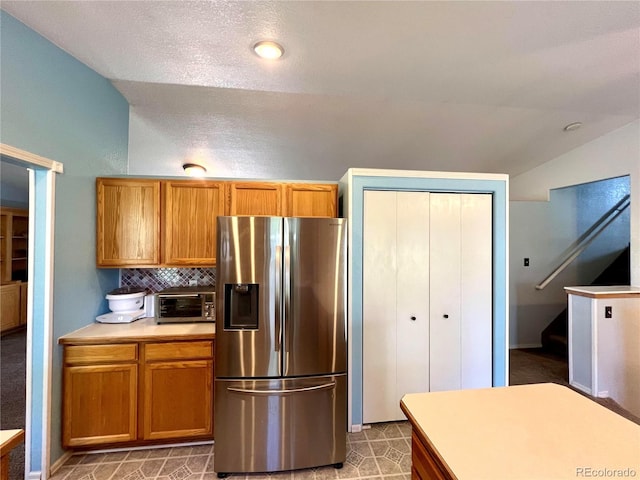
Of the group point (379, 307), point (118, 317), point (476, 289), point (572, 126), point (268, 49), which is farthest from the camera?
point (572, 126)

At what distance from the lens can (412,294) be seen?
99.0 inches

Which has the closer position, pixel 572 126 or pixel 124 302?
pixel 124 302

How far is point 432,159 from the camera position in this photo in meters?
3.84

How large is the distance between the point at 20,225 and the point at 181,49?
5238 mm

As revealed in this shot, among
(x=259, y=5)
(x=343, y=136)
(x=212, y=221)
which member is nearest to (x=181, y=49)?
(x=259, y=5)

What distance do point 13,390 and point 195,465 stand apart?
2.38 meters

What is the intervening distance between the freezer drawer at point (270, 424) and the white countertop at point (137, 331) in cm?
49

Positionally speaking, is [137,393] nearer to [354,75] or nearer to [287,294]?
[287,294]

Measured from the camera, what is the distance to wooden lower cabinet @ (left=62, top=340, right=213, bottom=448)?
2.01 m

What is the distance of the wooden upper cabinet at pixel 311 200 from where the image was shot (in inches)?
99.7

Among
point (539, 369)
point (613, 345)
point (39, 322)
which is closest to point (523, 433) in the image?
point (39, 322)

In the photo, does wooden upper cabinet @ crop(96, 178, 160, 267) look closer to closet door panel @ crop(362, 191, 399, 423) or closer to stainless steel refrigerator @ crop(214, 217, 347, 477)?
stainless steel refrigerator @ crop(214, 217, 347, 477)

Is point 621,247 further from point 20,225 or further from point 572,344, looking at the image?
point 20,225

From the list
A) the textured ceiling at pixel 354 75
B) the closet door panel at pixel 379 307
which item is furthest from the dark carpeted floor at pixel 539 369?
the textured ceiling at pixel 354 75
